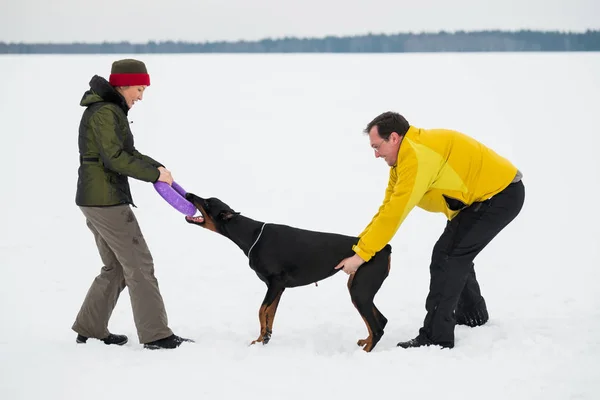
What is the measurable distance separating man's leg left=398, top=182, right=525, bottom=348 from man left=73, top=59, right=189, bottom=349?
1.95 m

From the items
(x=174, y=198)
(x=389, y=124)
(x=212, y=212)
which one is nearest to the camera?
(x=389, y=124)

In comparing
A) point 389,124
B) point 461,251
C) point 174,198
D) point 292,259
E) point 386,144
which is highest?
point 389,124

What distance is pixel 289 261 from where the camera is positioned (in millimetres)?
4668

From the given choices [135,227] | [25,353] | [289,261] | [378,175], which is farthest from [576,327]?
[378,175]

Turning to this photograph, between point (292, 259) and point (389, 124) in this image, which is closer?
point (389, 124)

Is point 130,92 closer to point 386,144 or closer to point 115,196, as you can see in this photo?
point 115,196

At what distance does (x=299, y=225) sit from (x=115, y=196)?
4873mm

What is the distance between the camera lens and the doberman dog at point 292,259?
4.47 metres

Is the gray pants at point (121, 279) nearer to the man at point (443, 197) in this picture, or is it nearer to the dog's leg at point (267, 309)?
the dog's leg at point (267, 309)

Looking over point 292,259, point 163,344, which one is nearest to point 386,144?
point 292,259

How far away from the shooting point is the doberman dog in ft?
14.7

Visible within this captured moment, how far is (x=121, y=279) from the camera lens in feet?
15.6

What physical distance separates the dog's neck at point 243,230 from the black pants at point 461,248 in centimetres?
→ 145

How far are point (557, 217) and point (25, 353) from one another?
7763 mm
